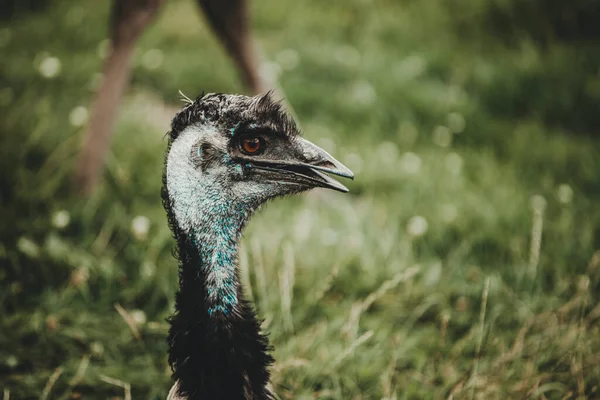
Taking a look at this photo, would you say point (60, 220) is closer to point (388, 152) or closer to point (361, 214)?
point (361, 214)

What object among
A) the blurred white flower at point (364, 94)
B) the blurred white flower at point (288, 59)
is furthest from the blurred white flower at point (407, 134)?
the blurred white flower at point (288, 59)

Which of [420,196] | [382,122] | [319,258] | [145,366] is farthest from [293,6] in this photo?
[145,366]

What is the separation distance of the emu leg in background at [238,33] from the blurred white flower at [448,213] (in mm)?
1528

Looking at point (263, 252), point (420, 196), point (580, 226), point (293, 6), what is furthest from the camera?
point (293, 6)

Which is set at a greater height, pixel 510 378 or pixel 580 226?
pixel 580 226

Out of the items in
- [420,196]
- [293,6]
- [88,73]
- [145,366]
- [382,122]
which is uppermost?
[293,6]

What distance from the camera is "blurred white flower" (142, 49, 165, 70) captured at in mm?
5429

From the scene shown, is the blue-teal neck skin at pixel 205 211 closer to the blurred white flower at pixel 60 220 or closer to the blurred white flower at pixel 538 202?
the blurred white flower at pixel 60 220

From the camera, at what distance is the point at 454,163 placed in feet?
14.5

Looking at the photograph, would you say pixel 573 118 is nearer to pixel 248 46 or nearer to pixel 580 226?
pixel 580 226

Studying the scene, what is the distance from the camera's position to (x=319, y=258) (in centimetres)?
334

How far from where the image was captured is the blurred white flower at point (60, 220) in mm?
3074

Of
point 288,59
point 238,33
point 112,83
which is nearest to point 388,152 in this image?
point 238,33

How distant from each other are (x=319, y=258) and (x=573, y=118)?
10.3 ft
